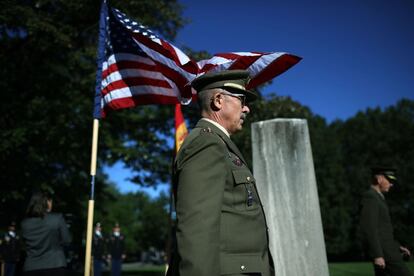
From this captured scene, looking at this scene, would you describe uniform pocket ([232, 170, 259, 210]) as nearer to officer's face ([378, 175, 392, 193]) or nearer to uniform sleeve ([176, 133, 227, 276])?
uniform sleeve ([176, 133, 227, 276])

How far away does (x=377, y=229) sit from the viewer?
5.63 meters

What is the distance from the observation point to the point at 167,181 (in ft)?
63.9

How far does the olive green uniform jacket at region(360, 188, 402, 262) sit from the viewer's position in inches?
214

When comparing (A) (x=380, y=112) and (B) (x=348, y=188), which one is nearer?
(B) (x=348, y=188)

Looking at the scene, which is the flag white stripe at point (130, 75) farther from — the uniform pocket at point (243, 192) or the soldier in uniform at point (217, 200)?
the uniform pocket at point (243, 192)

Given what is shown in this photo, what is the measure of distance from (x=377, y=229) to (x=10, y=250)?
44.2ft

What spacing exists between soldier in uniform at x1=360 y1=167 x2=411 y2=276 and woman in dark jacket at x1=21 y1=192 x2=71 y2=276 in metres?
3.99

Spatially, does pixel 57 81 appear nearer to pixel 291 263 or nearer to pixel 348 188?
pixel 291 263

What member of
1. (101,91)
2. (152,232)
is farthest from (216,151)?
(152,232)

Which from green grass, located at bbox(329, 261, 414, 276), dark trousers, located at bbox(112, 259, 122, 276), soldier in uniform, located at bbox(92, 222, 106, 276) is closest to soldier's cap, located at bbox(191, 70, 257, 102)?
green grass, located at bbox(329, 261, 414, 276)

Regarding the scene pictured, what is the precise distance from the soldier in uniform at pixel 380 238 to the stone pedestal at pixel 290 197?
3.19 ft

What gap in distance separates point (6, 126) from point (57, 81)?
244 cm

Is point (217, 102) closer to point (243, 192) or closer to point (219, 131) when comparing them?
point (219, 131)

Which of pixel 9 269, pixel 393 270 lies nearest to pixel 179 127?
pixel 393 270
